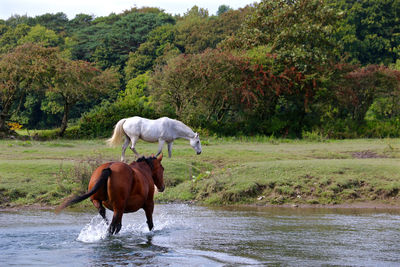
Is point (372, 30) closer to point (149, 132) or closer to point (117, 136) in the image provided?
point (149, 132)

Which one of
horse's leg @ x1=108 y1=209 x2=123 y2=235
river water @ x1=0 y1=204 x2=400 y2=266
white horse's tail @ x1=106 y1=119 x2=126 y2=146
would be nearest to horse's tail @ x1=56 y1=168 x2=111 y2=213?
horse's leg @ x1=108 y1=209 x2=123 y2=235

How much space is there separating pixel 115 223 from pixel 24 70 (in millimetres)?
21740

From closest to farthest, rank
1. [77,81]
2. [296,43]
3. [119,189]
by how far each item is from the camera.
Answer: [119,189] < [77,81] < [296,43]

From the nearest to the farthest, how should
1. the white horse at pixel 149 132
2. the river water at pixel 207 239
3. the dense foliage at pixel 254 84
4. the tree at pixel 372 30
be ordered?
1. the river water at pixel 207 239
2. the white horse at pixel 149 132
3. the dense foliage at pixel 254 84
4. the tree at pixel 372 30

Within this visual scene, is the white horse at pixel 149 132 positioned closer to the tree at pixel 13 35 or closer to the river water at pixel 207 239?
the river water at pixel 207 239

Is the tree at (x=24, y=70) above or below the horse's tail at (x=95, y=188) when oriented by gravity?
above

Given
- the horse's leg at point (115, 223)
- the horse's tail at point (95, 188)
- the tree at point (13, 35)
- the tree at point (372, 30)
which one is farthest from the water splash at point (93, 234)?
the tree at point (13, 35)

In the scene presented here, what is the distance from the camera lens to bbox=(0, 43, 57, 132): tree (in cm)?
2777

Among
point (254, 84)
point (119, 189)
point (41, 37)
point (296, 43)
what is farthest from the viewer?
point (41, 37)

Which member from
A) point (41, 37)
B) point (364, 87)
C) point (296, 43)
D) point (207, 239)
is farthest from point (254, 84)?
point (41, 37)

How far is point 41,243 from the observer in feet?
26.7

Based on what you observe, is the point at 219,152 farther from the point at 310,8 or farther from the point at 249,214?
the point at 310,8

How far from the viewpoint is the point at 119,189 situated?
8.06 m

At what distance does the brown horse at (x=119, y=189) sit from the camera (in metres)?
7.95
